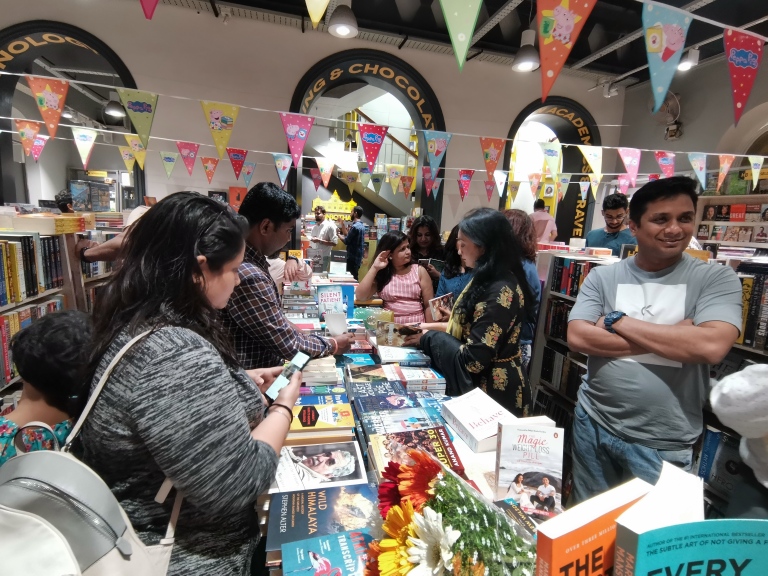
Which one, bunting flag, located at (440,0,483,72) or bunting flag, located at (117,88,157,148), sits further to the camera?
bunting flag, located at (117,88,157,148)

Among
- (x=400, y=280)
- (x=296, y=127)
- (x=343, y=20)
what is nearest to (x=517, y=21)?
(x=343, y=20)

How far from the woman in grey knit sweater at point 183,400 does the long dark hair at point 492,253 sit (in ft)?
4.01

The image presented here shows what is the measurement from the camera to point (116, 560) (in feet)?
2.21

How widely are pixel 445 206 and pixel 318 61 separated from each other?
11.5 ft

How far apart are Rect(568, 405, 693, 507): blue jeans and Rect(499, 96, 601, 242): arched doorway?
22.0 feet

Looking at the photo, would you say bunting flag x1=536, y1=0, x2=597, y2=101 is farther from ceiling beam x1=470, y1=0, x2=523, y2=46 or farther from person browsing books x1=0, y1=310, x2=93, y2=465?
ceiling beam x1=470, y1=0, x2=523, y2=46

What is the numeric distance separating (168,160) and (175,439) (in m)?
6.55

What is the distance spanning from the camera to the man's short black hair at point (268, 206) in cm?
171

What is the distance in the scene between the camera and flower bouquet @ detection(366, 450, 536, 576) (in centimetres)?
60

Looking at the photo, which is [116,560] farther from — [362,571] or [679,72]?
[679,72]

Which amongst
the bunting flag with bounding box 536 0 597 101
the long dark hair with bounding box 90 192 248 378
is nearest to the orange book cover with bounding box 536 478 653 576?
the long dark hair with bounding box 90 192 248 378

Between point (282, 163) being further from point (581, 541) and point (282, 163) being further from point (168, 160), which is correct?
point (581, 541)

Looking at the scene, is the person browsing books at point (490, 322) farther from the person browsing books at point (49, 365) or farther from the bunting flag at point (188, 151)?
the bunting flag at point (188, 151)

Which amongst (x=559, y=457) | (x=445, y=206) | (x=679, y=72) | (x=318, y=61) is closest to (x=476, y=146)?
(x=445, y=206)
